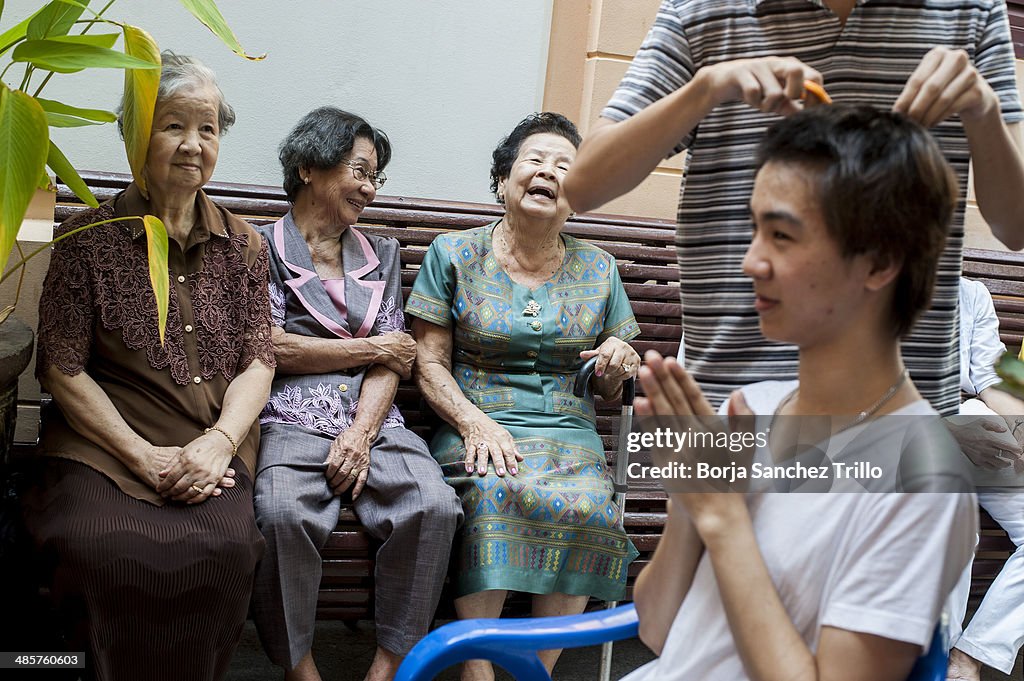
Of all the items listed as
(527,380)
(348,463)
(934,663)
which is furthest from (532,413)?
(934,663)

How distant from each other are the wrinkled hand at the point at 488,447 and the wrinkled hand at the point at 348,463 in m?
0.29

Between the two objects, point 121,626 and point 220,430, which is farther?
point 220,430

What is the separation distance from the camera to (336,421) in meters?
3.06

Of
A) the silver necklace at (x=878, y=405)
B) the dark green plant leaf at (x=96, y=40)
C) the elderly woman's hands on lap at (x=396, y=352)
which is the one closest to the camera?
the silver necklace at (x=878, y=405)

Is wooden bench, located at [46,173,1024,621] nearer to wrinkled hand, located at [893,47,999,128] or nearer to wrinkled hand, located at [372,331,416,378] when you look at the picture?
wrinkled hand, located at [372,331,416,378]

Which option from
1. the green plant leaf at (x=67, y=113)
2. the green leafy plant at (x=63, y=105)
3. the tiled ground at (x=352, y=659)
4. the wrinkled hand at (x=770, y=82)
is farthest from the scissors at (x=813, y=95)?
the tiled ground at (x=352, y=659)

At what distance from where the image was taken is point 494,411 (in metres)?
3.13

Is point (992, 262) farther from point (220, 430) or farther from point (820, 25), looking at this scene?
point (820, 25)

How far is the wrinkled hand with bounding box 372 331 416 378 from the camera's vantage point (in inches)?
124

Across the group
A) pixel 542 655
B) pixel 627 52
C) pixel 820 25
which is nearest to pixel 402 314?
pixel 542 655

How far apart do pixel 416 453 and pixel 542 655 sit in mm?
663

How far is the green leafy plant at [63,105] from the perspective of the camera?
1906 mm

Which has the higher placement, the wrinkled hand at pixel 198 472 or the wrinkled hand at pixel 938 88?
the wrinkled hand at pixel 938 88

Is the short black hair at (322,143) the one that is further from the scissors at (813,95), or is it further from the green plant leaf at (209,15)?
the scissors at (813,95)
